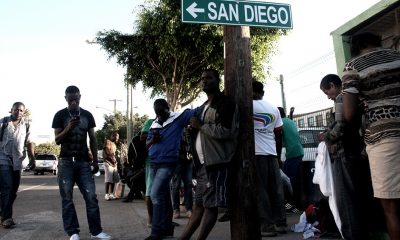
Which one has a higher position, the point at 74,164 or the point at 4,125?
the point at 4,125

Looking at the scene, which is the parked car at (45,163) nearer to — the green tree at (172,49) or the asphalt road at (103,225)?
the green tree at (172,49)

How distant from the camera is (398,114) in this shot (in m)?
3.17

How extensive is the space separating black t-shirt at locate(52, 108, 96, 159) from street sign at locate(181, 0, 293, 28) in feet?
7.28

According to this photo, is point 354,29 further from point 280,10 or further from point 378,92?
point 378,92

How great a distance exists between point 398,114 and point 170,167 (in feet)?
9.19

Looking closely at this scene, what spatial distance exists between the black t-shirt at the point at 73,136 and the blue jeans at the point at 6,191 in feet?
6.40

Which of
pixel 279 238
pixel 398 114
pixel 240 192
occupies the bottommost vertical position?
pixel 279 238

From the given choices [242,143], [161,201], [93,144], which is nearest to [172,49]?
[93,144]

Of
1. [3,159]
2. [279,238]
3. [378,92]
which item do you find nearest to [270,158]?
[279,238]

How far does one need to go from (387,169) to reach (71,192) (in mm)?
3687

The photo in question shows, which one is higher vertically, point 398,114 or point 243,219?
point 398,114

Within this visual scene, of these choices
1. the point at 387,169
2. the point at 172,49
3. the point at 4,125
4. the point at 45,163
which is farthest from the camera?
the point at 45,163

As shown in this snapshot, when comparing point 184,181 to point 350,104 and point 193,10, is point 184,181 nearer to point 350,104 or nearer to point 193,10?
point 193,10

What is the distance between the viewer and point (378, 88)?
10.7ft
